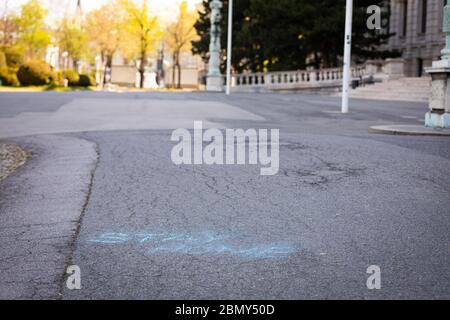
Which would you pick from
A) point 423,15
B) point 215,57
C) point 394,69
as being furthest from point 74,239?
point 423,15

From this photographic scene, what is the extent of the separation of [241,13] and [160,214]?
55356 mm

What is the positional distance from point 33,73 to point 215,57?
15336mm

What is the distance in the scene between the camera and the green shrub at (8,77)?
46062mm

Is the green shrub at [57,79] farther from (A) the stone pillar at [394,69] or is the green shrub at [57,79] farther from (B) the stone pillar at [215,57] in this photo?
(A) the stone pillar at [394,69]

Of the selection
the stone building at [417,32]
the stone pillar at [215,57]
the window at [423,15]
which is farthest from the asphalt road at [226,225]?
the window at [423,15]

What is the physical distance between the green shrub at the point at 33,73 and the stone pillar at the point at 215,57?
13.1m

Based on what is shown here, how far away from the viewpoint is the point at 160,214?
6.46 meters

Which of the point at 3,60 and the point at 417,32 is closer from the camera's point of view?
the point at 3,60

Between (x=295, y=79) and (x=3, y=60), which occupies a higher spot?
(x=3, y=60)

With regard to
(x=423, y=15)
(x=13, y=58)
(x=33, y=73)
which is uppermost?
(x=423, y=15)

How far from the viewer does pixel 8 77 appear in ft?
152

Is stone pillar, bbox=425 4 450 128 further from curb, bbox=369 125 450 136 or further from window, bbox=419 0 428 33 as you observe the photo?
window, bbox=419 0 428 33

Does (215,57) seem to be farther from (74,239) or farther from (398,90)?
(74,239)
